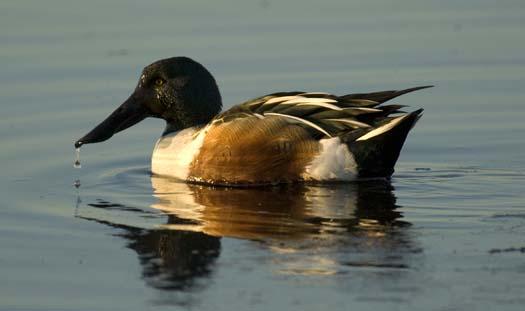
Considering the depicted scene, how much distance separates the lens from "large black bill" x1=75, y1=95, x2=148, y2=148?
10.8 m

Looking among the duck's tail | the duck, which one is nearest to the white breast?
the duck

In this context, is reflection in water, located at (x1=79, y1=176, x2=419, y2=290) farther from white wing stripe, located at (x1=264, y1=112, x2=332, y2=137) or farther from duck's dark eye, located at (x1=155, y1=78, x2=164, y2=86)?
duck's dark eye, located at (x1=155, y1=78, x2=164, y2=86)

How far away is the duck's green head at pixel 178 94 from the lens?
35.4ft

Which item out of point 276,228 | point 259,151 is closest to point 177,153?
point 259,151

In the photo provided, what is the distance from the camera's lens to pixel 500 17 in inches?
579

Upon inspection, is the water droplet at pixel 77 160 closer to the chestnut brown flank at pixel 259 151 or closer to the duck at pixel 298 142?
the duck at pixel 298 142

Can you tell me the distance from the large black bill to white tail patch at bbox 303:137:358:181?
5.81ft

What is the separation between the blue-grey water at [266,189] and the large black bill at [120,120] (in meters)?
0.25

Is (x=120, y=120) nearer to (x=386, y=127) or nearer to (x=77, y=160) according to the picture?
(x=77, y=160)

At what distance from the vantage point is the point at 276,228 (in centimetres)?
847

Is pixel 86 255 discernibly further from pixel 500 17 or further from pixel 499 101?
pixel 500 17

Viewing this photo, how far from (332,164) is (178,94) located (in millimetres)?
1615

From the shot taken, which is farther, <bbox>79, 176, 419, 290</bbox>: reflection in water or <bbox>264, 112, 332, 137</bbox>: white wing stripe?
<bbox>264, 112, 332, 137</bbox>: white wing stripe

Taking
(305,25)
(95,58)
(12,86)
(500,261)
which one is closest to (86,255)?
(500,261)
